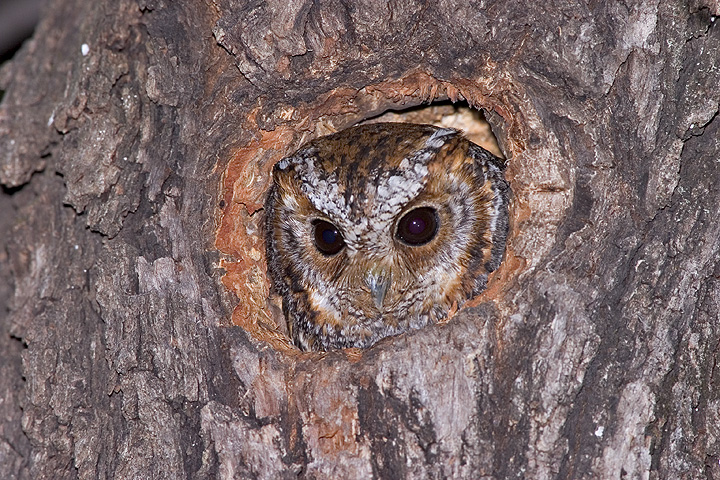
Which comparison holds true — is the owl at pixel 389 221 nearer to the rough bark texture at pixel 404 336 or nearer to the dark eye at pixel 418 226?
the dark eye at pixel 418 226

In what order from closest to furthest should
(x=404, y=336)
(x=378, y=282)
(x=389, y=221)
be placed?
(x=404, y=336) < (x=389, y=221) < (x=378, y=282)

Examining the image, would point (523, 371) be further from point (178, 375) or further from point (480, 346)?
point (178, 375)

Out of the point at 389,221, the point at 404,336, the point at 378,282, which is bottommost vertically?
the point at 404,336

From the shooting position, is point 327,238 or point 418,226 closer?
point 418,226

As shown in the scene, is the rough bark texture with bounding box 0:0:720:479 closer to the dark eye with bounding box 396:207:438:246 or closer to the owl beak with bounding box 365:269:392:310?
the dark eye with bounding box 396:207:438:246

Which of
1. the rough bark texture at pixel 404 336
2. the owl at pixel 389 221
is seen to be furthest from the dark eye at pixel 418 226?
the rough bark texture at pixel 404 336

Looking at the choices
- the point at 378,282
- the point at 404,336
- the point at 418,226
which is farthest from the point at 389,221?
the point at 404,336

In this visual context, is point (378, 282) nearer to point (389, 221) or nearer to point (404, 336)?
point (389, 221)

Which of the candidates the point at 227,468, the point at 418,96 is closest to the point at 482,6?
the point at 418,96
